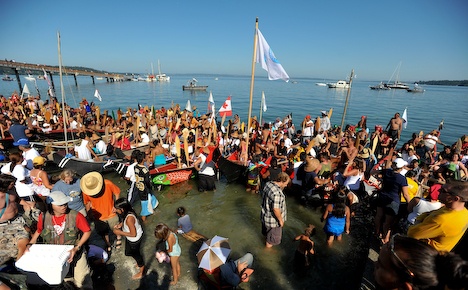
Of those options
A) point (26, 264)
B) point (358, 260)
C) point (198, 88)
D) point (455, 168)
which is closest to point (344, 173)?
point (358, 260)

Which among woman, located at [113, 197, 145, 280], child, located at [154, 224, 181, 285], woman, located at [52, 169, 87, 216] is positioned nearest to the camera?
child, located at [154, 224, 181, 285]

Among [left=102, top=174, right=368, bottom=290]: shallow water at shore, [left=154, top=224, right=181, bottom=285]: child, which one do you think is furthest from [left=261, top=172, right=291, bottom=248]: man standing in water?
[left=154, top=224, right=181, bottom=285]: child

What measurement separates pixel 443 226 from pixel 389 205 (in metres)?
2.39

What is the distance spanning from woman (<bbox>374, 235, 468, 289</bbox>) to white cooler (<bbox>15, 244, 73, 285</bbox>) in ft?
13.2

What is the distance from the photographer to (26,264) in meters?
3.03

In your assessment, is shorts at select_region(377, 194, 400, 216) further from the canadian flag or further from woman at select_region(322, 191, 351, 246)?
the canadian flag

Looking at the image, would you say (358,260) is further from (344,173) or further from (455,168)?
(455,168)

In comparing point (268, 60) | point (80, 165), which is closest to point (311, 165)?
point (268, 60)

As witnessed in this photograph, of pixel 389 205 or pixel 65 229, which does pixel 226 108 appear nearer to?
pixel 389 205

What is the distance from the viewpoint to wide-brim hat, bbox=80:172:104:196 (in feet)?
14.7

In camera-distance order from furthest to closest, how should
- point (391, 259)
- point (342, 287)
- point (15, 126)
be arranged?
1. point (15, 126)
2. point (342, 287)
3. point (391, 259)

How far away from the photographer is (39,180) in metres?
5.48

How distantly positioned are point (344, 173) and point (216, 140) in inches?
261

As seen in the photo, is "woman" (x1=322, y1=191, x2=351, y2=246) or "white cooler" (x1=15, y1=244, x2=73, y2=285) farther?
"woman" (x1=322, y1=191, x2=351, y2=246)
